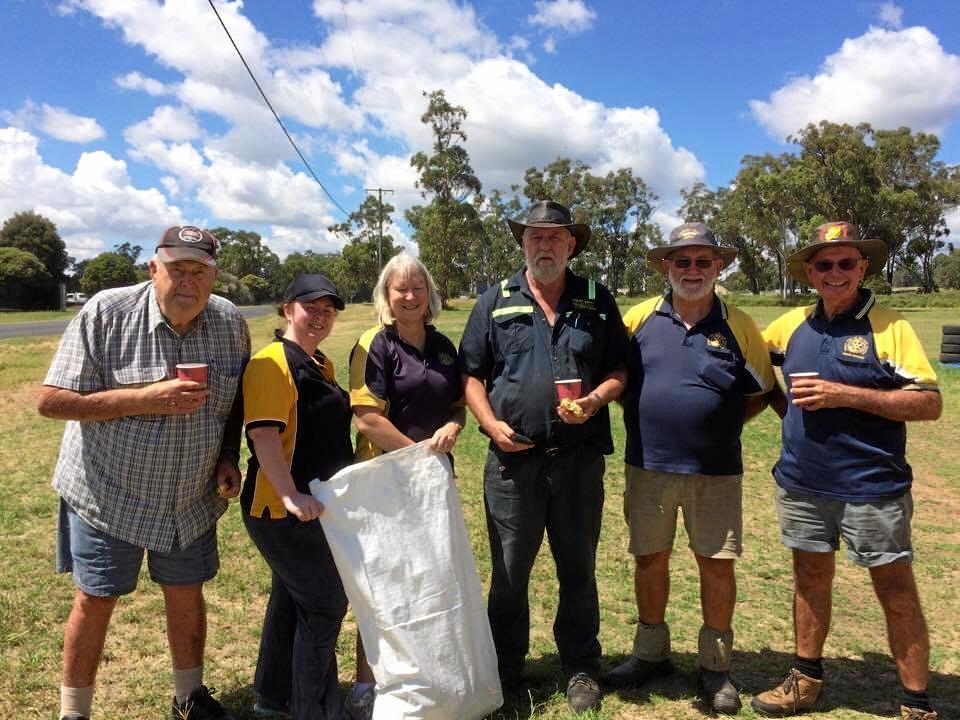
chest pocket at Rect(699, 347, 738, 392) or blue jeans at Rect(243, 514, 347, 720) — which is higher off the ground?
chest pocket at Rect(699, 347, 738, 392)

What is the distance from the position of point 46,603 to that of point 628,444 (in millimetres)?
3803

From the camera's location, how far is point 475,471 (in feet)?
24.6

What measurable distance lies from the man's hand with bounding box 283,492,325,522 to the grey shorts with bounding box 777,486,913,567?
2.22 metres

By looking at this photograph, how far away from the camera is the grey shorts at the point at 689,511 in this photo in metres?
3.29

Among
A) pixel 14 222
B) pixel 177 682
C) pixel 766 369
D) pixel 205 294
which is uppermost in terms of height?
pixel 14 222

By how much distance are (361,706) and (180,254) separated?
2183mm

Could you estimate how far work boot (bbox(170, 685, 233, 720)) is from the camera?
120 inches

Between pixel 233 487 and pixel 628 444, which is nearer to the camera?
pixel 233 487

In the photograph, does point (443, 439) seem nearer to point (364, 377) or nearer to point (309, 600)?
point (364, 377)

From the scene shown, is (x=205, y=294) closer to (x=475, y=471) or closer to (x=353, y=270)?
(x=475, y=471)

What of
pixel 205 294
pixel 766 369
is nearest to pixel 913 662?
pixel 766 369

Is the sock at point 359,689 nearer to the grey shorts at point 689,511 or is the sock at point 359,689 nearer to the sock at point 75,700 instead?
the sock at point 75,700

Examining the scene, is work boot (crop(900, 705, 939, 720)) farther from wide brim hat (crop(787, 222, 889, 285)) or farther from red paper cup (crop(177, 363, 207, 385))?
red paper cup (crop(177, 363, 207, 385))

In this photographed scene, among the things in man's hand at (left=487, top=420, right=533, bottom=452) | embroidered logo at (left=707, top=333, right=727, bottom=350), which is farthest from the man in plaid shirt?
embroidered logo at (left=707, top=333, right=727, bottom=350)
